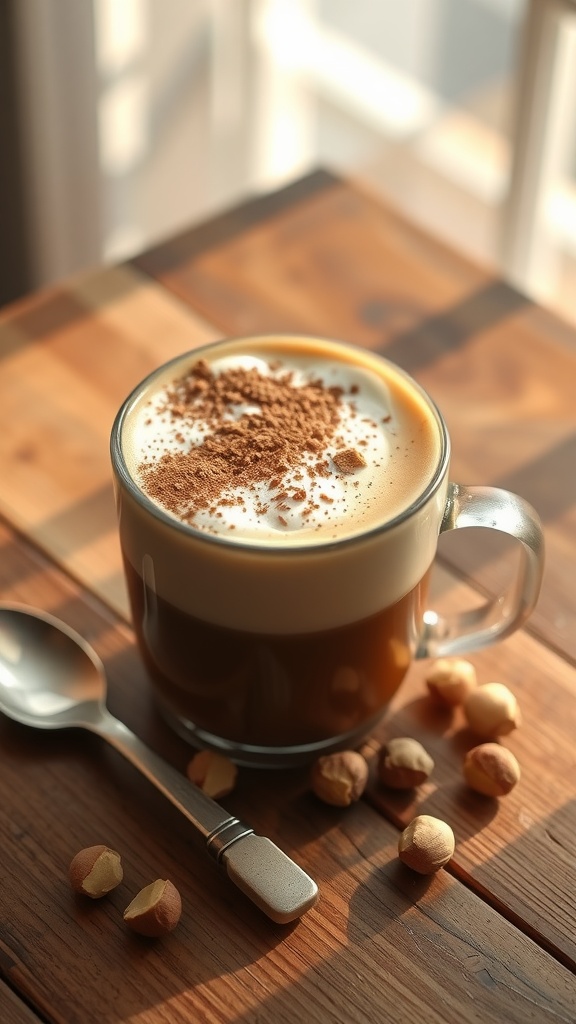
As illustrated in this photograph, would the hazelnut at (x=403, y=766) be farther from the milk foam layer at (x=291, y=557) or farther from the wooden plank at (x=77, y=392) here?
the wooden plank at (x=77, y=392)

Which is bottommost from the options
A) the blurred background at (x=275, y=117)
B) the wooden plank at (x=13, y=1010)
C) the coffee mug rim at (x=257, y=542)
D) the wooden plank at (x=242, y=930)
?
the blurred background at (x=275, y=117)

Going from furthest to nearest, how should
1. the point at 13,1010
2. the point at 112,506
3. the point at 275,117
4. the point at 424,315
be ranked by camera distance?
the point at 275,117
the point at 424,315
the point at 112,506
the point at 13,1010

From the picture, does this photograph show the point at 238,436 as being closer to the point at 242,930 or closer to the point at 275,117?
the point at 242,930

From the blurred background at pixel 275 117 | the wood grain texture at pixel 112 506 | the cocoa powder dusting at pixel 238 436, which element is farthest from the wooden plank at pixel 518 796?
Answer: the blurred background at pixel 275 117

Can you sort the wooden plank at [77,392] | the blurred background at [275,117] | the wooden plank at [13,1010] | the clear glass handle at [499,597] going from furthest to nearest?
the blurred background at [275,117] < the wooden plank at [77,392] < the clear glass handle at [499,597] < the wooden plank at [13,1010]

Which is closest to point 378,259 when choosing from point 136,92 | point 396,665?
point 396,665

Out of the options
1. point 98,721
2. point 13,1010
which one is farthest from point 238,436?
point 13,1010

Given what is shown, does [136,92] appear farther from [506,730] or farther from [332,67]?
[506,730]
